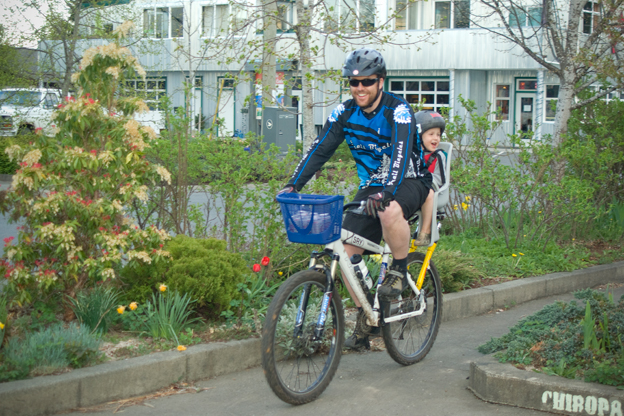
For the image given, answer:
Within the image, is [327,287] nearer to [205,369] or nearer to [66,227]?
[205,369]

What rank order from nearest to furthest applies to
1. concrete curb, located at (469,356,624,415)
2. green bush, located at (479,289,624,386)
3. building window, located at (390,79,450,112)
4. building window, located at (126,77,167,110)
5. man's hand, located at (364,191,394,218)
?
concrete curb, located at (469,356,624,415) < man's hand, located at (364,191,394,218) < green bush, located at (479,289,624,386) < building window, located at (126,77,167,110) < building window, located at (390,79,450,112)

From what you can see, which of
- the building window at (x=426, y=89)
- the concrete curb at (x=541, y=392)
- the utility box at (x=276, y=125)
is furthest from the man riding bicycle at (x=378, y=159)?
the building window at (x=426, y=89)

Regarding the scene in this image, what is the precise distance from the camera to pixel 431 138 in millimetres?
5090

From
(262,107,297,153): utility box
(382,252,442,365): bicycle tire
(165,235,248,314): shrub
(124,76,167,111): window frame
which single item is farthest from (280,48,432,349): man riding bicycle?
(262,107,297,153): utility box

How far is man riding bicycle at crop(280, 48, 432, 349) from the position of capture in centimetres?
429

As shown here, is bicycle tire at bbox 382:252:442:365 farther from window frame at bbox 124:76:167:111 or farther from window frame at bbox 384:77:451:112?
window frame at bbox 384:77:451:112

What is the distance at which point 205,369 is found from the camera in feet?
15.1

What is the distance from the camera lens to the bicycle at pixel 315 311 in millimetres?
3865

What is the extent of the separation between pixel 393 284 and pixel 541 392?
115 cm

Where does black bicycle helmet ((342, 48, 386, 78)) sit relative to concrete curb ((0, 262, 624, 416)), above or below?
above

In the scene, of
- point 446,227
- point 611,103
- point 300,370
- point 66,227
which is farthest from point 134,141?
point 611,103

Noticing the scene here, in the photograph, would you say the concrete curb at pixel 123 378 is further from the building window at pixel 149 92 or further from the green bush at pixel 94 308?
the building window at pixel 149 92

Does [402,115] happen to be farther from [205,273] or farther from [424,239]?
[205,273]

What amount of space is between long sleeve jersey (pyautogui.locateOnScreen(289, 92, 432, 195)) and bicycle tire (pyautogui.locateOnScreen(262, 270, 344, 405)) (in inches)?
28.2
